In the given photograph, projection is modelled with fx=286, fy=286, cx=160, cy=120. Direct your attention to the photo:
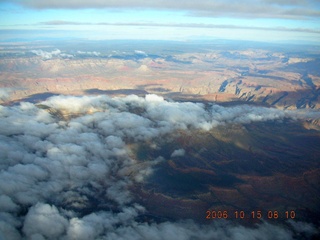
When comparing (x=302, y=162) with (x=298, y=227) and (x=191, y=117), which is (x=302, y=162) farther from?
(x=191, y=117)

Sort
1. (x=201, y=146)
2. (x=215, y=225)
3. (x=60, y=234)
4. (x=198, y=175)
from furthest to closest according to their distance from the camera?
1. (x=201, y=146)
2. (x=198, y=175)
3. (x=215, y=225)
4. (x=60, y=234)

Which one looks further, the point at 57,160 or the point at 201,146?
the point at 201,146

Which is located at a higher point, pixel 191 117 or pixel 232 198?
pixel 191 117

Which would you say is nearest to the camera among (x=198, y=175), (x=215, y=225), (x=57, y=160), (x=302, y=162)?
(x=215, y=225)

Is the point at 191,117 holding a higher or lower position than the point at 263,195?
higher

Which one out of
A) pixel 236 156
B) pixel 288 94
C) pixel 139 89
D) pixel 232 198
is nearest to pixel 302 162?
pixel 236 156

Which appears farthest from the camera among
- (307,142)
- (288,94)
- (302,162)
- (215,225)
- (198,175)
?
(288,94)

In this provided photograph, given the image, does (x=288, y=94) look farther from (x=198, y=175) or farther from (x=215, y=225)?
(x=215, y=225)

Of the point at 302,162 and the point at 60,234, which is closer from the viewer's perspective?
the point at 60,234

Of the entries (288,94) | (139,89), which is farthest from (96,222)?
(288,94)
